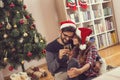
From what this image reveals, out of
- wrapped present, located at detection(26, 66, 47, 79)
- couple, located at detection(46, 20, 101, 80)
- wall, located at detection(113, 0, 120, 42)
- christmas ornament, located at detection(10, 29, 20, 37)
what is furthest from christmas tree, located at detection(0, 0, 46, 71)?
wall, located at detection(113, 0, 120, 42)

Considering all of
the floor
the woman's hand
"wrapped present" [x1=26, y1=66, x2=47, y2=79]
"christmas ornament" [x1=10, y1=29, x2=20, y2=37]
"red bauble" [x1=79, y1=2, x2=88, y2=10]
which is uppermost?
"red bauble" [x1=79, y1=2, x2=88, y2=10]

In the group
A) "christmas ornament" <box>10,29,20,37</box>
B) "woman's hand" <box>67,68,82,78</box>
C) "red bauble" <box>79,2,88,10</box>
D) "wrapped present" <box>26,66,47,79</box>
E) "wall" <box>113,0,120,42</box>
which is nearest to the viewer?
"woman's hand" <box>67,68,82,78</box>

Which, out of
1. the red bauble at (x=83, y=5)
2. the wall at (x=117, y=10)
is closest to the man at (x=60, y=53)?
the red bauble at (x=83, y=5)

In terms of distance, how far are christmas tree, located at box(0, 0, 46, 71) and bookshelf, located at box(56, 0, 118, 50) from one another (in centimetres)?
106

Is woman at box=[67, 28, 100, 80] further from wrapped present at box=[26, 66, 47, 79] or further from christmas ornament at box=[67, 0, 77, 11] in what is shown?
christmas ornament at box=[67, 0, 77, 11]

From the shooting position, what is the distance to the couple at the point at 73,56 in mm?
1873

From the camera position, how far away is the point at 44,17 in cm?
415

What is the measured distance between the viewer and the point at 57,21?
Answer: 4.29m

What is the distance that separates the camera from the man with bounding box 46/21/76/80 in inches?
80.0

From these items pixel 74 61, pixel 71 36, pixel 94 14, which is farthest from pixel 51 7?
pixel 74 61

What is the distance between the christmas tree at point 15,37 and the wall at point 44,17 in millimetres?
717

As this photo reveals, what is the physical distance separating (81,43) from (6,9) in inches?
64.2

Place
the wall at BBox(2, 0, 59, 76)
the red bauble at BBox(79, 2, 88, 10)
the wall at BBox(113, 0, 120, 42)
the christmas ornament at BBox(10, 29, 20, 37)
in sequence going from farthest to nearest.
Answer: the wall at BBox(113, 0, 120, 42) < the red bauble at BBox(79, 2, 88, 10) < the wall at BBox(2, 0, 59, 76) < the christmas ornament at BBox(10, 29, 20, 37)

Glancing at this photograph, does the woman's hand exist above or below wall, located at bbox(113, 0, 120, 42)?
below
